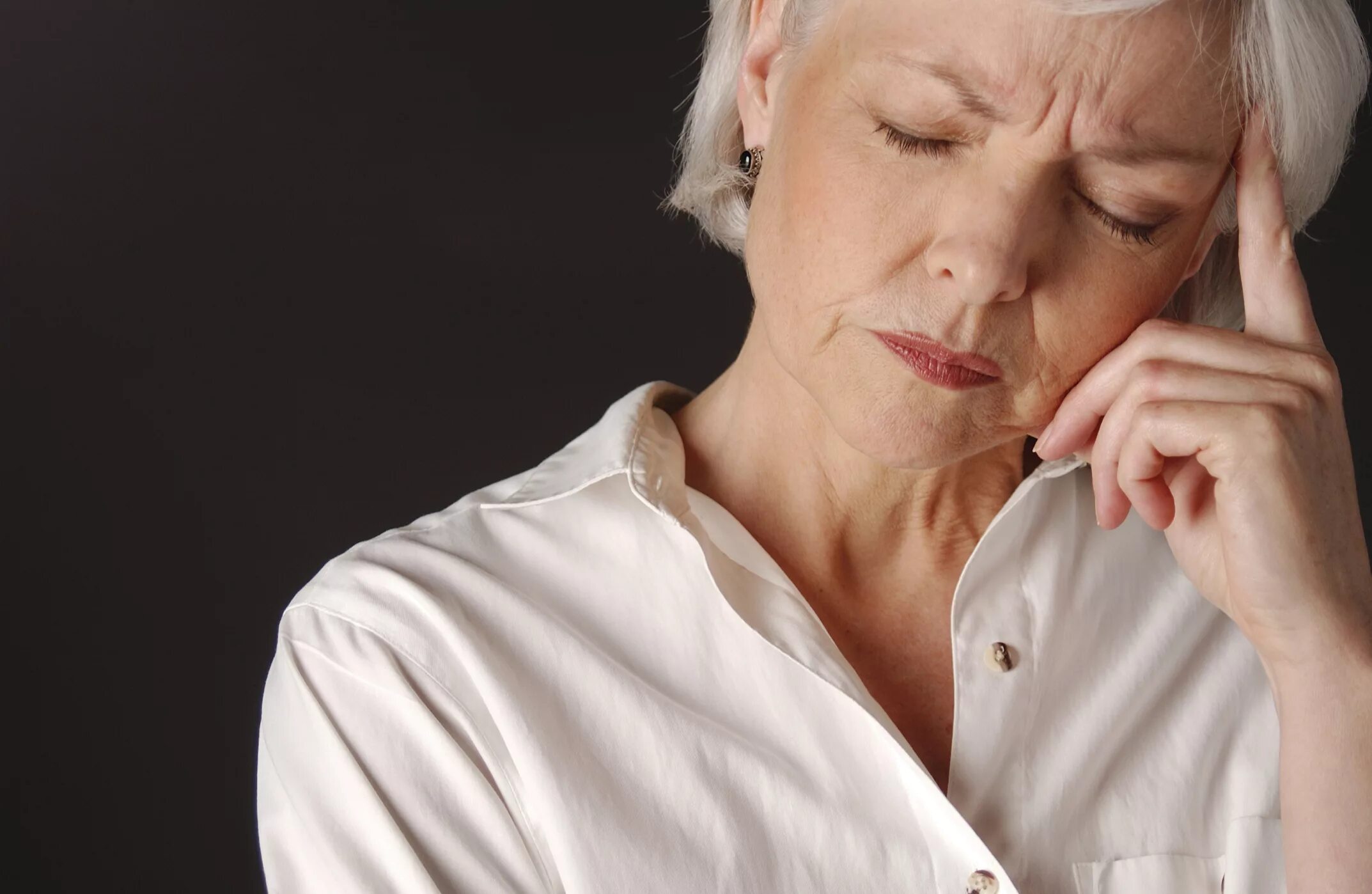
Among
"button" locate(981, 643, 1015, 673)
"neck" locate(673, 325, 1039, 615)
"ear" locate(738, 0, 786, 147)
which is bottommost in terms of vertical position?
"button" locate(981, 643, 1015, 673)

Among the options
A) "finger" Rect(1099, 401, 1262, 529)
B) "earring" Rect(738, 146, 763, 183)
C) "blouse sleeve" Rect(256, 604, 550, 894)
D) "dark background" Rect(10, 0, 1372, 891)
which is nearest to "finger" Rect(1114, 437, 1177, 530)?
"finger" Rect(1099, 401, 1262, 529)

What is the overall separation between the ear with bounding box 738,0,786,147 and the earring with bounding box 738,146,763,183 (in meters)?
0.01

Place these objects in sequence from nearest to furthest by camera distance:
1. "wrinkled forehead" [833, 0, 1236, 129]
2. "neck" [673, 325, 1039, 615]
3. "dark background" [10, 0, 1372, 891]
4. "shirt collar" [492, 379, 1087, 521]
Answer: "wrinkled forehead" [833, 0, 1236, 129] < "shirt collar" [492, 379, 1087, 521] < "neck" [673, 325, 1039, 615] < "dark background" [10, 0, 1372, 891]

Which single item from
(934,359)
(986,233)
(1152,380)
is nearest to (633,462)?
(934,359)

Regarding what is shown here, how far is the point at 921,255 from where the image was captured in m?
1.63

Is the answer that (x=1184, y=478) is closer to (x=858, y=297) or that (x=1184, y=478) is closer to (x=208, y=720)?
(x=858, y=297)

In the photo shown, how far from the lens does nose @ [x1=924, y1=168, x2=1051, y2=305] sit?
1.58m

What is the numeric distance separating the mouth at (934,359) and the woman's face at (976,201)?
0.04 ft

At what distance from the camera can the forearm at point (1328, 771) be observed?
1.62 m

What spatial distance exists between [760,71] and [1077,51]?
47cm

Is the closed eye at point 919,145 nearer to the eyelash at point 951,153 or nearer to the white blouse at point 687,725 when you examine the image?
the eyelash at point 951,153

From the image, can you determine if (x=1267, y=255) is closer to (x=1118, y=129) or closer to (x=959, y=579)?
(x=1118, y=129)

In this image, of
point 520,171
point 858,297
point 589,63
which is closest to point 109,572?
point 520,171

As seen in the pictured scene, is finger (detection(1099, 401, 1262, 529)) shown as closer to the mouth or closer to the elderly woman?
the elderly woman
